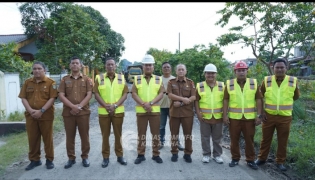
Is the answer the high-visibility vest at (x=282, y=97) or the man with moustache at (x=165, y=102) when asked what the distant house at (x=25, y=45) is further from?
the high-visibility vest at (x=282, y=97)

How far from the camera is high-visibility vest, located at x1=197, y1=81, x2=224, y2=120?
4.68m

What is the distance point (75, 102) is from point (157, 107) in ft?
4.78

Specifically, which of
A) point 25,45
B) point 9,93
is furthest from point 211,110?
point 25,45

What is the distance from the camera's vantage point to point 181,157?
4977 mm

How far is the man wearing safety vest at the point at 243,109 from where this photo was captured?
14.6 ft

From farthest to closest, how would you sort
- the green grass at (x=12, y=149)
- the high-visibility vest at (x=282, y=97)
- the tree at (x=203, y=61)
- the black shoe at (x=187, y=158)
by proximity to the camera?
the tree at (x=203, y=61)
the green grass at (x=12, y=149)
the black shoe at (x=187, y=158)
the high-visibility vest at (x=282, y=97)

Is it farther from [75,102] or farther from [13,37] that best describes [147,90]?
[13,37]

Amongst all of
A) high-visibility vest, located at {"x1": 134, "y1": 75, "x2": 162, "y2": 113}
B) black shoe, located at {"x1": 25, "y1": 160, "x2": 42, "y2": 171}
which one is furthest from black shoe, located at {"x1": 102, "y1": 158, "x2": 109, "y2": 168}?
black shoe, located at {"x1": 25, "y1": 160, "x2": 42, "y2": 171}

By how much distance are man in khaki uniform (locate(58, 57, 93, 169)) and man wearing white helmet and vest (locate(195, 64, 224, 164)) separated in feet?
6.79

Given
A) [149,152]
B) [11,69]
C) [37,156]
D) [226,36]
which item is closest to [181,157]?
[149,152]

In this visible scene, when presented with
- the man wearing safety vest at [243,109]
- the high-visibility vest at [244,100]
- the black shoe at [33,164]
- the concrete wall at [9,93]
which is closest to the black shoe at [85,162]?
the black shoe at [33,164]

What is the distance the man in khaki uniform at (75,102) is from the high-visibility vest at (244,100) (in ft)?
8.43

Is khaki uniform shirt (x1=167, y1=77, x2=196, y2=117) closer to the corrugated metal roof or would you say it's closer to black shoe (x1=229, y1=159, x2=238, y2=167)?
black shoe (x1=229, y1=159, x2=238, y2=167)

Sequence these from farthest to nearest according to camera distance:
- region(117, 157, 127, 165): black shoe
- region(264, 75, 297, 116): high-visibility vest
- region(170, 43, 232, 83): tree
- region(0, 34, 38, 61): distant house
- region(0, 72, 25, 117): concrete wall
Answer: region(0, 34, 38, 61): distant house, region(170, 43, 232, 83): tree, region(0, 72, 25, 117): concrete wall, region(117, 157, 127, 165): black shoe, region(264, 75, 297, 116): high-visibility vest
